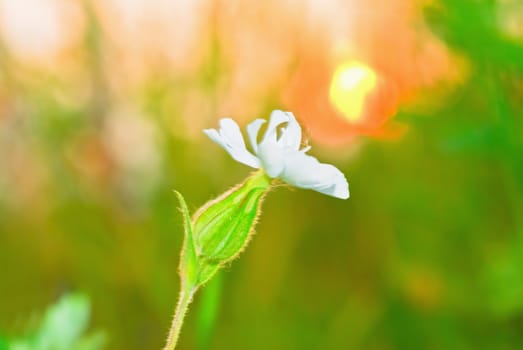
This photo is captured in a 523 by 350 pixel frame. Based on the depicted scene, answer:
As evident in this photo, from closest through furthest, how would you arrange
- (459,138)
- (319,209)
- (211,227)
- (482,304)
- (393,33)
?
(211,227) → (459,138) → (482,304) → (319,209) → (393,33)

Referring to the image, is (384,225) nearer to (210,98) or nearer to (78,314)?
(210,98)

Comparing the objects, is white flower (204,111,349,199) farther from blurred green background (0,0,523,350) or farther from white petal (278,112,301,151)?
blurred green background (0,0,523,350)

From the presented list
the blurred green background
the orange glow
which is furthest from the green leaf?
the orange glow

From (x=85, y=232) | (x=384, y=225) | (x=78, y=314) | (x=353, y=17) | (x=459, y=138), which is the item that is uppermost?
(x=353, y=17)

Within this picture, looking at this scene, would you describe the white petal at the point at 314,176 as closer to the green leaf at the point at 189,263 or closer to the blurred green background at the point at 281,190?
the green leaf at the point at 189,263

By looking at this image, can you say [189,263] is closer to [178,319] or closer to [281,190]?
[178,319]

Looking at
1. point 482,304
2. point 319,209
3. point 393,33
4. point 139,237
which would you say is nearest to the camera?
point 482,304

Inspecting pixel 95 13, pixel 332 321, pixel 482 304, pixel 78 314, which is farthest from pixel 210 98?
pixel 78 314
